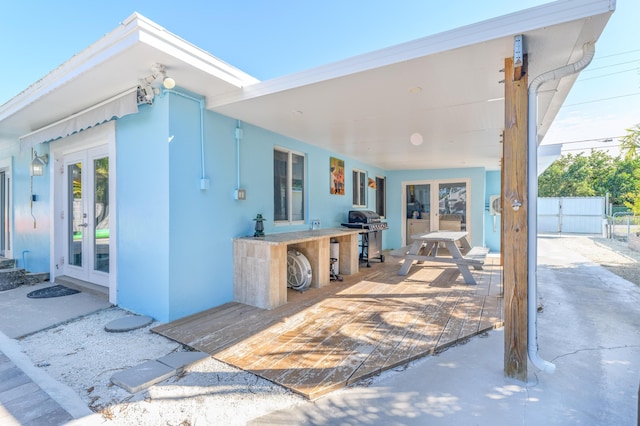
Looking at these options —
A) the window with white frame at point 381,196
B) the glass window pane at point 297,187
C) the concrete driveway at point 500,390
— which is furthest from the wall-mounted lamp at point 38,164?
the window with white frame at point 381,196

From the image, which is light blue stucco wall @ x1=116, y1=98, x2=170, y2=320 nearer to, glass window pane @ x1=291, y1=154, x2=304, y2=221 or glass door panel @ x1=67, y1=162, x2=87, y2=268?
glass door panel @ x1=67, y1=162, x2=87, y2=268

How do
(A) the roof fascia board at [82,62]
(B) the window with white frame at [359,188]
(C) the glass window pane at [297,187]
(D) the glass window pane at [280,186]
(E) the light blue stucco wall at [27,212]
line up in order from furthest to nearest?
1. (B) the window with white frame at [359,188]
2. (C) the glass window pane at [297,187]
3. (E) the light blue stucco wall at [27,212]
4. (D) the glass window pane at [280,186]
5. (A) the roof fascia board at [82,62]

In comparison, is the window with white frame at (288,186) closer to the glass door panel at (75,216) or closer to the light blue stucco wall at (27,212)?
the glass door panel at (75,216)

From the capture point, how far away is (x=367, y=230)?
587cm

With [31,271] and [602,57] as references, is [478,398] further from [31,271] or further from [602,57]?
[602,57]

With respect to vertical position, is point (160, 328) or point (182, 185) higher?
point (182, 185)

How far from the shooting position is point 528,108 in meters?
2.00

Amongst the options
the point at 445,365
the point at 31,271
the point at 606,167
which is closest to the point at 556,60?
the point at 445,365

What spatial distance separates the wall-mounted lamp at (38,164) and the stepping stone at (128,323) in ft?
11.0

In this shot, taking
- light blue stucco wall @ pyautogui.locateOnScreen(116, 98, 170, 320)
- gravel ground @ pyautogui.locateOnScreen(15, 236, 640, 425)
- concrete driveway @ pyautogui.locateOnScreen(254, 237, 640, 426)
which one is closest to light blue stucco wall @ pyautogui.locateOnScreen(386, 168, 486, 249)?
concrete driveway @ pyautogui.locateOnScreen(254, 237, 640, 426)

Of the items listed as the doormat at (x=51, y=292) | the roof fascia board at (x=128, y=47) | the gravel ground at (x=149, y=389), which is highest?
the roof fascia board at (x=128, y=47)

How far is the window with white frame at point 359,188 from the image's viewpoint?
283 inches

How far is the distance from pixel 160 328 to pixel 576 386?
3.34 meters

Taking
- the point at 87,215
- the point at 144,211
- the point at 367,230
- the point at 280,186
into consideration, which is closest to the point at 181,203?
the point at 144,211
